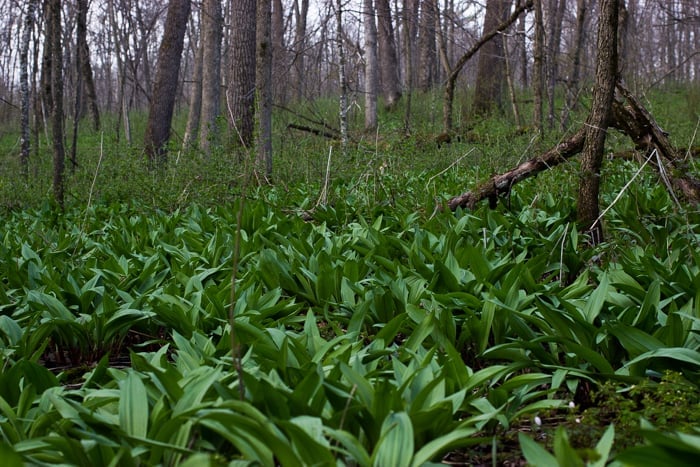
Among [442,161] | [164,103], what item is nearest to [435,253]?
[442,161]

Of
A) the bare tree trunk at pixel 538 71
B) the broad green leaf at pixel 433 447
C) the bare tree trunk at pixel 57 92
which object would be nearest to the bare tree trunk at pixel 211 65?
the bare tree trunk at pixel 57 92

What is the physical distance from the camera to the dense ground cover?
70.5 inches

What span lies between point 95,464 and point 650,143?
177 inches

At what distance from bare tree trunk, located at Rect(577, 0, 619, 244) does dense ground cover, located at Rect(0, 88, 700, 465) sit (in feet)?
1.25

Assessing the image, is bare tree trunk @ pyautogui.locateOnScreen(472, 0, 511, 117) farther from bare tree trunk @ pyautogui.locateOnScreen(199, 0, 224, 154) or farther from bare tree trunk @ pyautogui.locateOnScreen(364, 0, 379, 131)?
bare tree trunk @ pyautogui.locateOnScreen(199, 0, 224, 154)

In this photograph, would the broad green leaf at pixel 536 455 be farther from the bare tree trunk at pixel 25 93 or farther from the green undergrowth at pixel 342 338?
the bare tree trunk at pixel 25 93

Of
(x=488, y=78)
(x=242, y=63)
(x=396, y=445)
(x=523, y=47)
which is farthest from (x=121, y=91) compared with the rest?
(x=396, y=445)

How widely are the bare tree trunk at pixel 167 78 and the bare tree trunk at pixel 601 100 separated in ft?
25.5

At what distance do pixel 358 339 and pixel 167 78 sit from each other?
8897 mm

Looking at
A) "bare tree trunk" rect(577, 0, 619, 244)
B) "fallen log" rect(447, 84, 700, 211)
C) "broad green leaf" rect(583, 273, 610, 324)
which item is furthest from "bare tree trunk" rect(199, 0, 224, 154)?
"broad green leaf" rect(583, 273, 610, 324)

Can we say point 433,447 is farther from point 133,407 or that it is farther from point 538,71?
point 538,71

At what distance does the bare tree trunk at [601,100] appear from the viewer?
3906mm

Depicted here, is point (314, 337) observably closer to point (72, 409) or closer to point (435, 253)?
point (72, 409)

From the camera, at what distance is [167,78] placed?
10750mm
